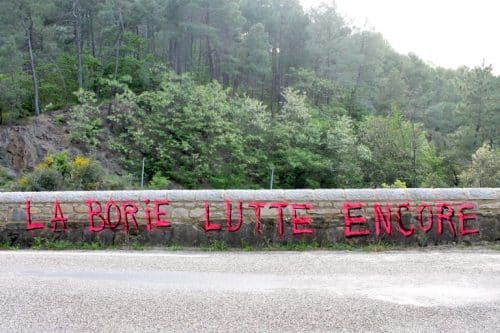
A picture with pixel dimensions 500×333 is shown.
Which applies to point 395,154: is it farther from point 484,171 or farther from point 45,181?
point 45,181

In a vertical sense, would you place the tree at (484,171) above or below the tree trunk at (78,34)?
below

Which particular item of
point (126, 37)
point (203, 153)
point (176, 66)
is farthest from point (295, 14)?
point (203, 153)

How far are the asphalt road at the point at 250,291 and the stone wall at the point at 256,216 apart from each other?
41 cm

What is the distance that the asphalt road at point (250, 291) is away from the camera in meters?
4.53

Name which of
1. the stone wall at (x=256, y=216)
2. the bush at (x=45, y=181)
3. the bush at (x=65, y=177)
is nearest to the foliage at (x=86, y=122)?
the bush at (x=65, y=177)

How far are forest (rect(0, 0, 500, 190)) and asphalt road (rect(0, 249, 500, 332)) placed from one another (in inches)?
630

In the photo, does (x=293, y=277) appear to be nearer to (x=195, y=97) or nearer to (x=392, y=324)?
(x=392, y=324)

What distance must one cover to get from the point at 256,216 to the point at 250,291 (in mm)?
2180

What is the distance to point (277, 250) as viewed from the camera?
741cm

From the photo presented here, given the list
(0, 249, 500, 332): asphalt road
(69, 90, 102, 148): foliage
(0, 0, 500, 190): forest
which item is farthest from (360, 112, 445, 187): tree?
(0, 249, 500, 332): asphalt road

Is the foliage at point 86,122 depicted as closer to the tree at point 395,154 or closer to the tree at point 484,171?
Answer: the tree at point 395,154

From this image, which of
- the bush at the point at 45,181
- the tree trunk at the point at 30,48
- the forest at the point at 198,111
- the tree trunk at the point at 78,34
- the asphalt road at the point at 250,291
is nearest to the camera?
the asphalt road at the point at 250,291

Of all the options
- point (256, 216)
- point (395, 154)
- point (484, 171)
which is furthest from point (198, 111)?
point (256, 216)

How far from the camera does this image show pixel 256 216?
24.6 feet
